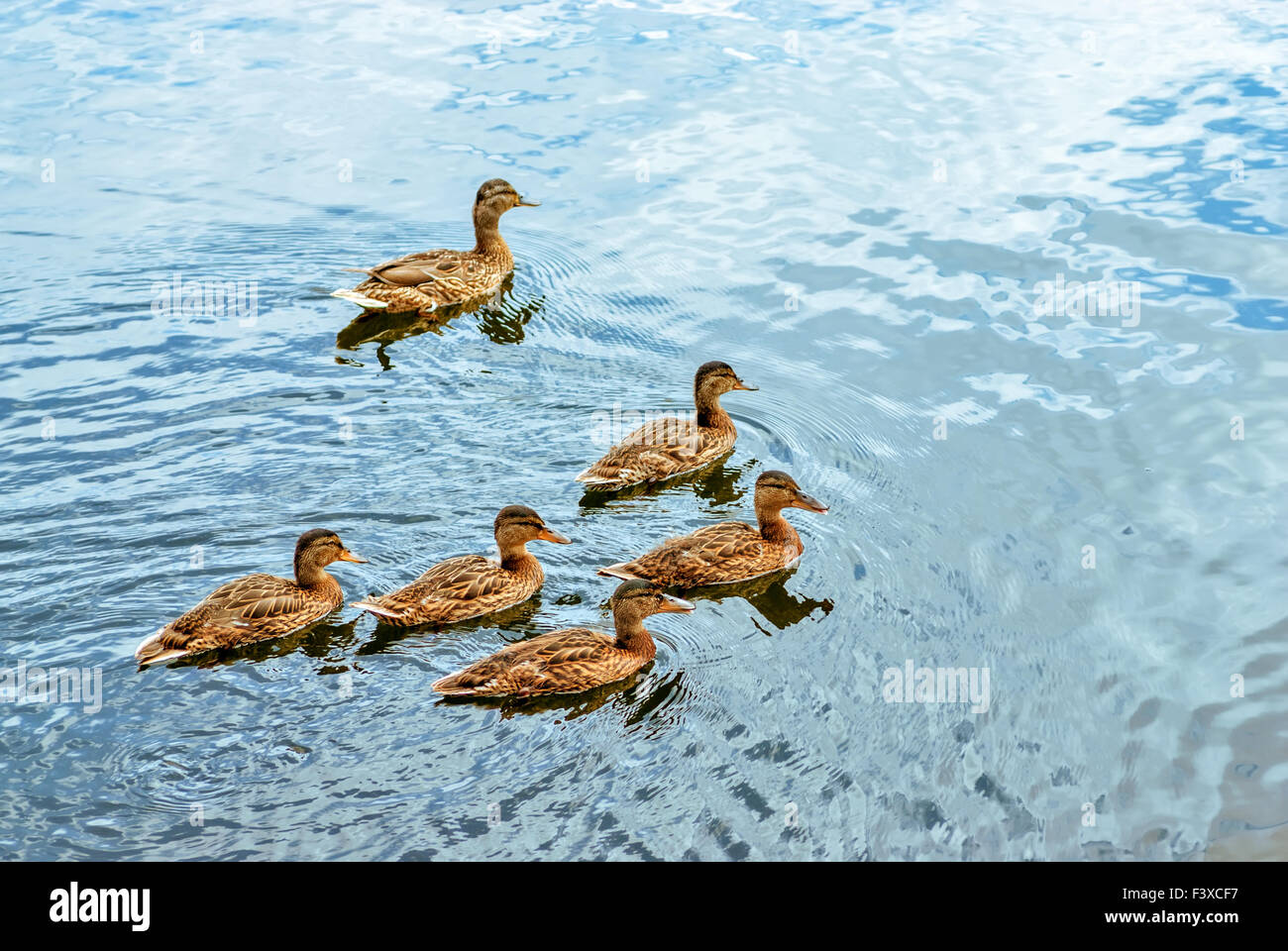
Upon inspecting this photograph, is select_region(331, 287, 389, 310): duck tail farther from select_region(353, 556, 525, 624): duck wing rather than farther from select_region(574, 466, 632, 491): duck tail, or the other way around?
select_region(353, 556, 525, 624): duck wing

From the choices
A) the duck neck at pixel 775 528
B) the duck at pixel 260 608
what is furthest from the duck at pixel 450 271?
the duck neck at pixel 775 528

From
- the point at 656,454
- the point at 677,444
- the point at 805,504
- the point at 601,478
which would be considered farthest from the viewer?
the point at 677,444

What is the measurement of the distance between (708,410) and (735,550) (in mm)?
1872

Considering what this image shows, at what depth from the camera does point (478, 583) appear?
8.91m

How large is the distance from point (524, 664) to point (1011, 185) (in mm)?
9197

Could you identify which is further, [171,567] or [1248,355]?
[1248,355]

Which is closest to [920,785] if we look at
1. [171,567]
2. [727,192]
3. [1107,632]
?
[1107,632]

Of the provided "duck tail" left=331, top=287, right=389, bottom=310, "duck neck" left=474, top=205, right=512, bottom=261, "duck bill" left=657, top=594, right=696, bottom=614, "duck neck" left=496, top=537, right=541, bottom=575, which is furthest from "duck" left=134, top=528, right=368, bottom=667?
"duck neck" left=474, top=205, right=512, bottom=261

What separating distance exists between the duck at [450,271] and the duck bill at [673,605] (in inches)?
220

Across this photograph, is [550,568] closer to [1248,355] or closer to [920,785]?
[920,785]

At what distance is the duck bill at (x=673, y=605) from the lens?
8.64 metres

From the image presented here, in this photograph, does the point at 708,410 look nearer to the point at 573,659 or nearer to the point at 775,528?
the point at 775,528

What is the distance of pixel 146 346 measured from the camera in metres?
12.0

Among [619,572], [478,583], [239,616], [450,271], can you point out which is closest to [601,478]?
[619,572]
